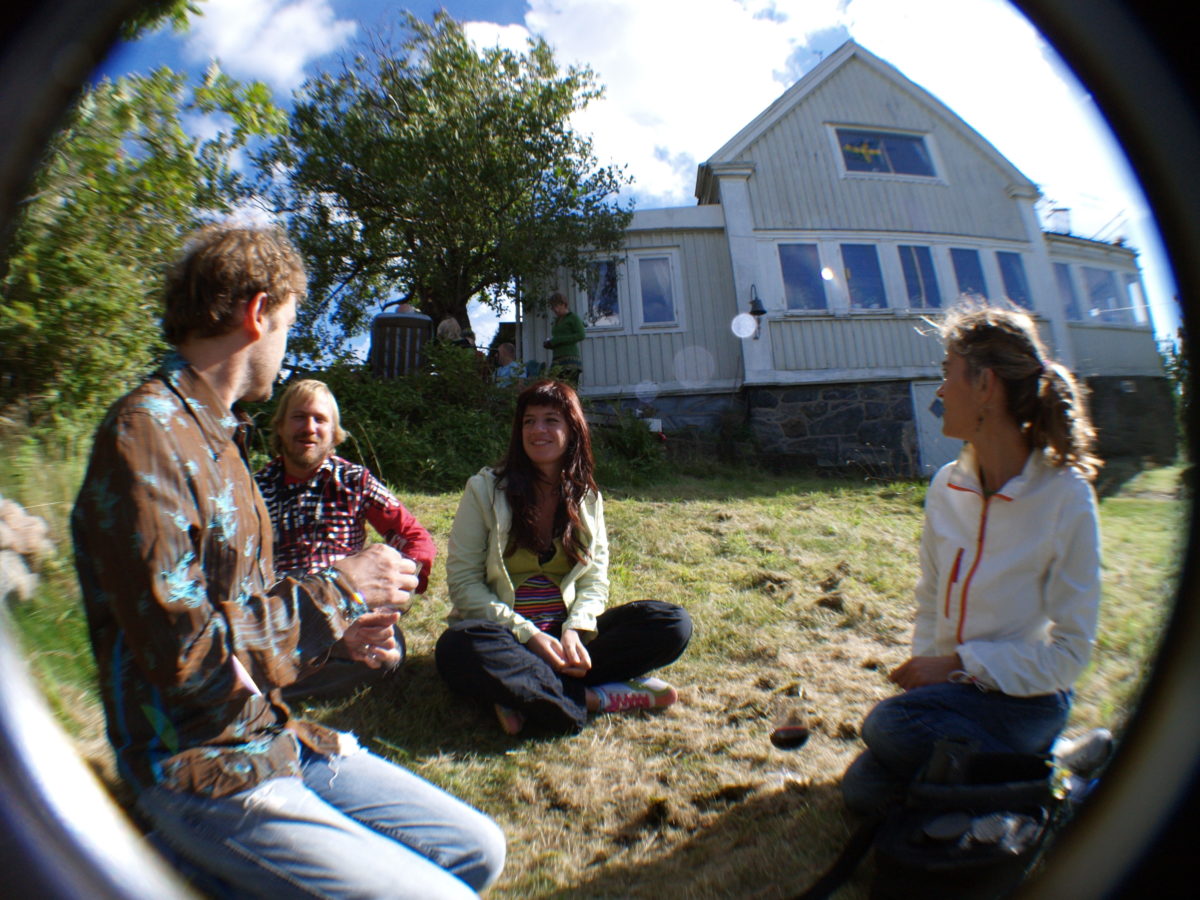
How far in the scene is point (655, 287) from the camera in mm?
1656

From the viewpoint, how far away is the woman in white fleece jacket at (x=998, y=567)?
2.43 feet

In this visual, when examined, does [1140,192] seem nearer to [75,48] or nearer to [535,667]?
[75,48]

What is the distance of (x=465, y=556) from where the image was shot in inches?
89.6

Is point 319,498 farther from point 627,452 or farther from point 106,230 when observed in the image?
point 627,452

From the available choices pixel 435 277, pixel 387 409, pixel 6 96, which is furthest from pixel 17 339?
pixel 387 409

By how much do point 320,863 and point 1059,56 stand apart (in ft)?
4.93

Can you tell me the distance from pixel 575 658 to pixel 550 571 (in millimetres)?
383

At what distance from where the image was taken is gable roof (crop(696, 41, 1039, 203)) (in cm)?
82

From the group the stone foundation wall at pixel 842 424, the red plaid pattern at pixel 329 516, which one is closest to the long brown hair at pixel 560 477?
the red plaid pattern at pixel 329 516

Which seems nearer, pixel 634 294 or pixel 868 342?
pixel 868 342

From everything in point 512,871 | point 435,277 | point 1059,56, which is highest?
point 435,277

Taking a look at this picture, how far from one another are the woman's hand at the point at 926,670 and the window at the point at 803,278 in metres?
0.77

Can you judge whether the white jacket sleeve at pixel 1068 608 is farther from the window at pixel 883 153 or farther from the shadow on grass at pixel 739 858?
the window at pixel 883 153

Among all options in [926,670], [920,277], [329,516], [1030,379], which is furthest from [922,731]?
[329,516]
